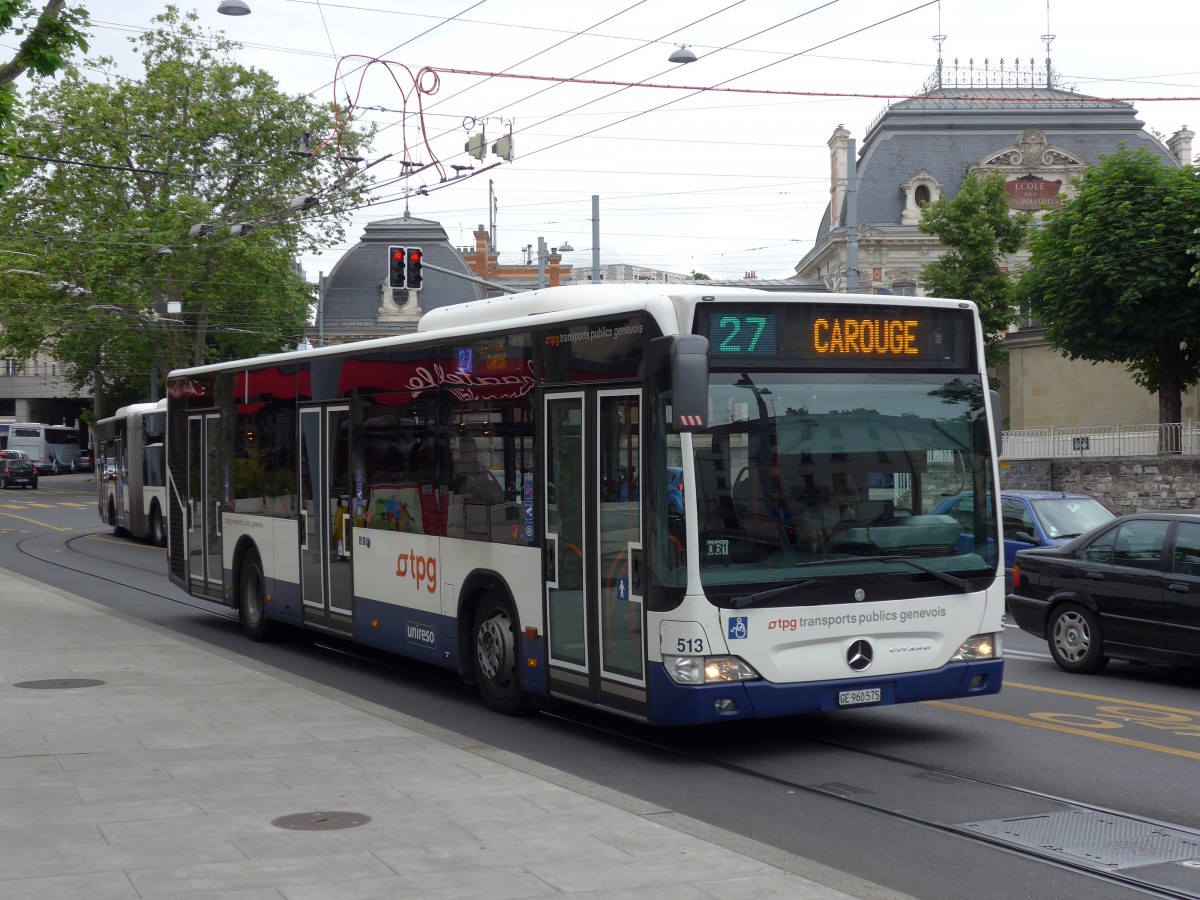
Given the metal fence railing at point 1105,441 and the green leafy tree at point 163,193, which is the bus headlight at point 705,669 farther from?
the green leafy tree at point 163,193

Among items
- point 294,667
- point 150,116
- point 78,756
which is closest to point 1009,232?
point 150,116

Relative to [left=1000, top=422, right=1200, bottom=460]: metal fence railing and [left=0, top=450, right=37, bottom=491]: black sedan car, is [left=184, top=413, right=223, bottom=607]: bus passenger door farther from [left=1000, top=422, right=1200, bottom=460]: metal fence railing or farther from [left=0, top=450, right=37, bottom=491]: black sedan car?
[left=0, top=450, right=37, bottom=491]: black sedan car

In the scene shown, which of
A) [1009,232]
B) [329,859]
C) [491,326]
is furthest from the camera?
[1009,232]

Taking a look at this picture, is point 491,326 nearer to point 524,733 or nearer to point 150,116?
point 524,733

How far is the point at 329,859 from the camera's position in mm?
6320

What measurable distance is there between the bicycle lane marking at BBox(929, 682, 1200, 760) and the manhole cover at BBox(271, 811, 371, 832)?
5.20 meters

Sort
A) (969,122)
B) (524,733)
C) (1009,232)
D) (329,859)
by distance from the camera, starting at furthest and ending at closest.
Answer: (969,122), (1009,232), (524,733), (329,859)

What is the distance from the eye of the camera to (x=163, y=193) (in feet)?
166

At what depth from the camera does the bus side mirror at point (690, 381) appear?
8227 mm

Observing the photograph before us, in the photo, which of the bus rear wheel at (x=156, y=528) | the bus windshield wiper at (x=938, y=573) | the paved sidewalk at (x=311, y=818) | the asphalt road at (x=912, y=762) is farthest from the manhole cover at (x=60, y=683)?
the bus rear wheel at (x=156, y=528)

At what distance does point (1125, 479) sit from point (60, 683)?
26.7 metres

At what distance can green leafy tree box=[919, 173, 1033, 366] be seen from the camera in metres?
48.0

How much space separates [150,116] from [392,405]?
41222mm

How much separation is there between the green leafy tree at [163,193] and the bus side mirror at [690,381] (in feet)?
133
